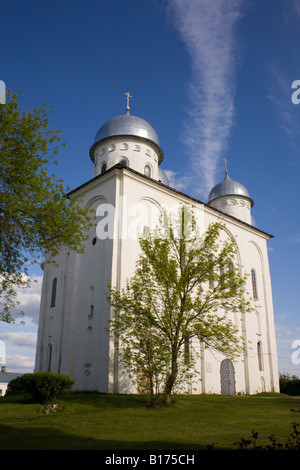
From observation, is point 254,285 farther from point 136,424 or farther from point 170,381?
point 136,424

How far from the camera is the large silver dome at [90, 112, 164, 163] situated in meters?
23.0

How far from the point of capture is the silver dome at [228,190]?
97.6 ft

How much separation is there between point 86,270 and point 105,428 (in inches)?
453

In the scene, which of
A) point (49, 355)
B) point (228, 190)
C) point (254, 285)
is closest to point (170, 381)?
point (49, 355)

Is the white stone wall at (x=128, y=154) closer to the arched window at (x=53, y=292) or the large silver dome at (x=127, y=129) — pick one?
the large silver dome at (x=127, y=129)

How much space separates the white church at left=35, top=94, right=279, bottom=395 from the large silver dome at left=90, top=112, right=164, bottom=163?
2.4 inches

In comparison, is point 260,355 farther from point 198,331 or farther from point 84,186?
point 84,186

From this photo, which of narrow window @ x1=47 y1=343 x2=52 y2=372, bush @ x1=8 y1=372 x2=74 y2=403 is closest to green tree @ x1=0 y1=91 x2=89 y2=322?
bush @ x1=8 y1=372 x2=74 y2=403

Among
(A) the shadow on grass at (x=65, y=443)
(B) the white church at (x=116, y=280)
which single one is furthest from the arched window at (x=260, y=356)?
(A) the shadow on grass at (x=65, y=443)

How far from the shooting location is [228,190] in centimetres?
2986

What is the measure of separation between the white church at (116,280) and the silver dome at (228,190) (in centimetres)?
414

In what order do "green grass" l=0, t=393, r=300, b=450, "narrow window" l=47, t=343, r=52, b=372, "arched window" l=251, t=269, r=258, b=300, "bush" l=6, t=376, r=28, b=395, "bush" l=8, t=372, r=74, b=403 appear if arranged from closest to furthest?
"green grass" l=0, t=393, r=300, b=450, "bush" l=8, t=372, r=74, b=403, "bush" l=6, t=376, r=28, b=395, "narrow window" l=47, t=343, r=52, b=372, "arched window" l=251, t=269, r=258, b=300

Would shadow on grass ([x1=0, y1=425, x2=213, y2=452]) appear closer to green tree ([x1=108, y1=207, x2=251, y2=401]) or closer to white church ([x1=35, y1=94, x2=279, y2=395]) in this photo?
green tree ([x1=108, y1=207, x2=251, y2=401])

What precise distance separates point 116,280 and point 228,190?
15.3 m
